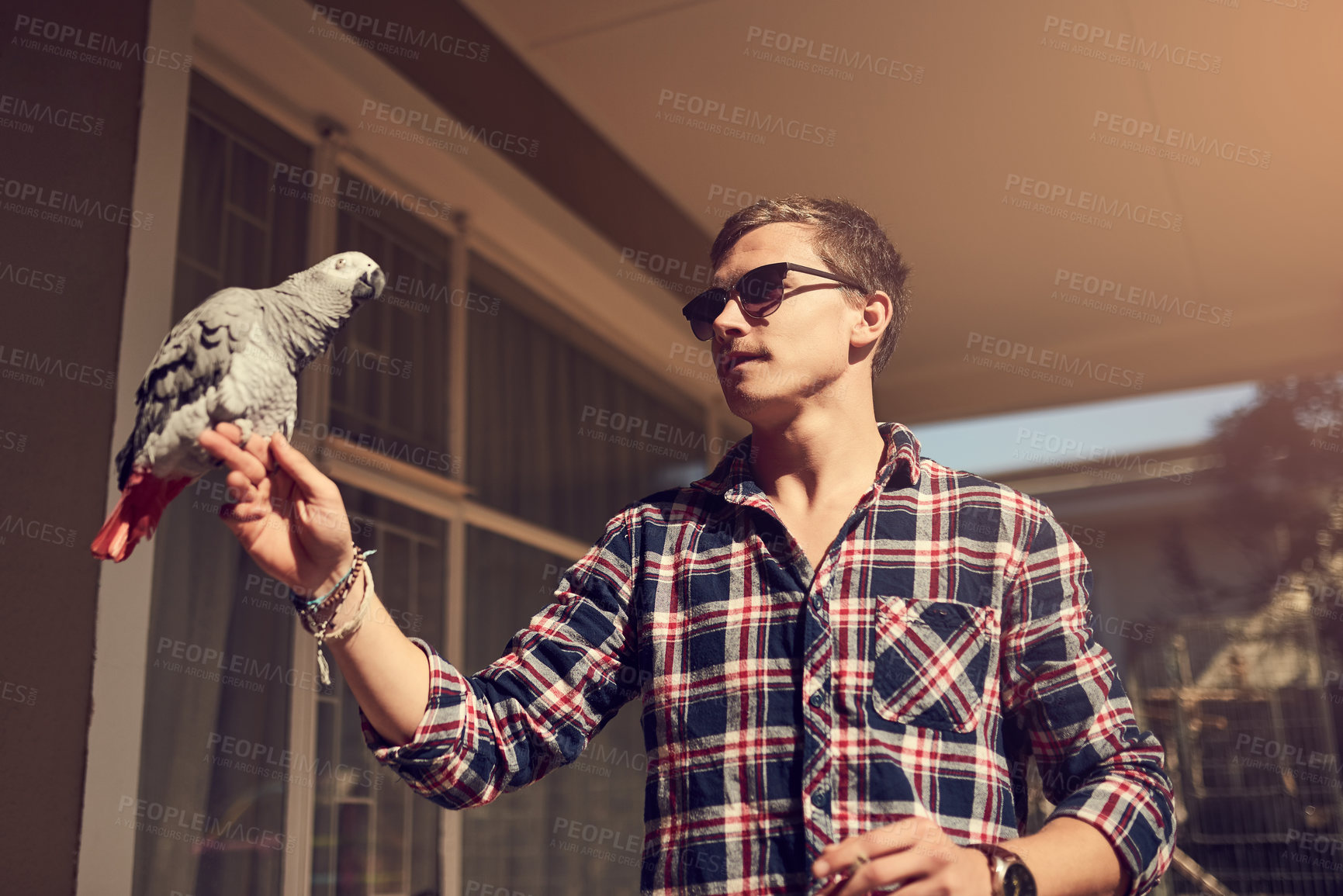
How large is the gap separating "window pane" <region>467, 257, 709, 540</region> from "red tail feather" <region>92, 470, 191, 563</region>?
2929 millimetres

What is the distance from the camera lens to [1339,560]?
4961 mm

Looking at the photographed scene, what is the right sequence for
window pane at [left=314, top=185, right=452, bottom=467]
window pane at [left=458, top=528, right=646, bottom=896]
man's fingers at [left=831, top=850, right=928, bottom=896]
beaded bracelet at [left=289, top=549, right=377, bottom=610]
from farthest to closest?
window pane at [left=458, top=528, right=646, bottom=896]
window pane at [left=314, top=185, right=452, bottom=467]
beaded bracelet at [left=289, top=549, right=377, bottom=610]
man's fingers at [left=831, top=850, right=928, bottom=896]

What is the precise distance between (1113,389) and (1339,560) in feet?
4.58

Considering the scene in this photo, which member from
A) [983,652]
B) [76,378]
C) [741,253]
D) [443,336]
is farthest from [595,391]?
[983,652]

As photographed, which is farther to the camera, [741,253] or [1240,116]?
[1240,116]

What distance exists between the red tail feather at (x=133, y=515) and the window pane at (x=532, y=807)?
2.73 m

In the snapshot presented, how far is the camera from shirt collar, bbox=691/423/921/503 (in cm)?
125

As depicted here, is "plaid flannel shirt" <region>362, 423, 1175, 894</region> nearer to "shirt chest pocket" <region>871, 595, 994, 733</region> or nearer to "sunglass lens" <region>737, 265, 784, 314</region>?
"shirt chest pocket" <region>871, 595, 994, 733</region>

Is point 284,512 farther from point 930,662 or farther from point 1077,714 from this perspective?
point 1077,714

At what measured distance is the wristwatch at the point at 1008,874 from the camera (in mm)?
901

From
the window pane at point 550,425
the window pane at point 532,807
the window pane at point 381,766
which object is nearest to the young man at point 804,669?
the window pane at point 381,766

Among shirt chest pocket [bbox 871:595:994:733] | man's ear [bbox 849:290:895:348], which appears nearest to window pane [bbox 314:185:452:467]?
man's ear [bbox 849:290:895:348]

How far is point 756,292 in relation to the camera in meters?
1.35

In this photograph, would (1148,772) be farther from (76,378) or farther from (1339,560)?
(1339,560)
